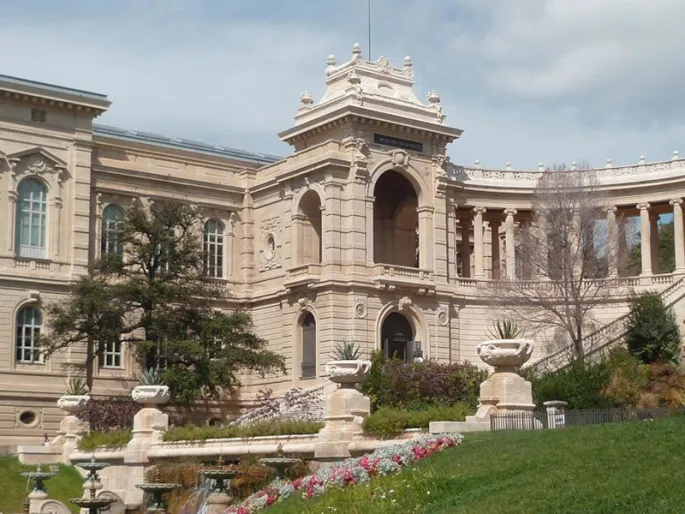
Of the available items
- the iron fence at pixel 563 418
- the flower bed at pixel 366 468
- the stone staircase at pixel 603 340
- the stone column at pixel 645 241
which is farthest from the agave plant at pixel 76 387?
the stone column at pixel 645 241

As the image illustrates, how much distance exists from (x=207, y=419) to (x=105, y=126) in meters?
19.8

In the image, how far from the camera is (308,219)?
5959 centimetres

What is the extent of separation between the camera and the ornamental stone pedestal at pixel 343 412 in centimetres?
2962

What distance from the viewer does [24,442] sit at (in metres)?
52.1

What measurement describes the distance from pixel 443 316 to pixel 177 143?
19.9 meters

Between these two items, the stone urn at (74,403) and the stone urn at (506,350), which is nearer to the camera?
the stone urn at (506,350)

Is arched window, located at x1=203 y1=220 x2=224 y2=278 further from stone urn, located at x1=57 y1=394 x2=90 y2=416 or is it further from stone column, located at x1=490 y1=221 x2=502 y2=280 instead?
stone urn, located at x1=57 y1=394 x2=90 y2=416

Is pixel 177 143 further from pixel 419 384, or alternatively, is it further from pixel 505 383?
pixel 505 383

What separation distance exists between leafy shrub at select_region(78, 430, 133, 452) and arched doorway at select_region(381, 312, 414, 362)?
17802 millimetres

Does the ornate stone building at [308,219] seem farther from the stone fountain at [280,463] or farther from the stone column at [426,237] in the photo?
the stone fountain at [280,463]

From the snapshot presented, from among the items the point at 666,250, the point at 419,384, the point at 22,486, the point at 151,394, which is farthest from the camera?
the point at 666,250

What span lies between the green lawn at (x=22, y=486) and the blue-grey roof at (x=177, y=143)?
27.3 meters

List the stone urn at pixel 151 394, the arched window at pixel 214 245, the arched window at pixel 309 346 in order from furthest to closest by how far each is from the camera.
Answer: the arched window at pixel 214 245 < the arched window at pixel 309 346 < the stone urn at pixel 151 394

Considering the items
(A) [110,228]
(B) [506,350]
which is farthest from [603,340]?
(B) [506,350]
